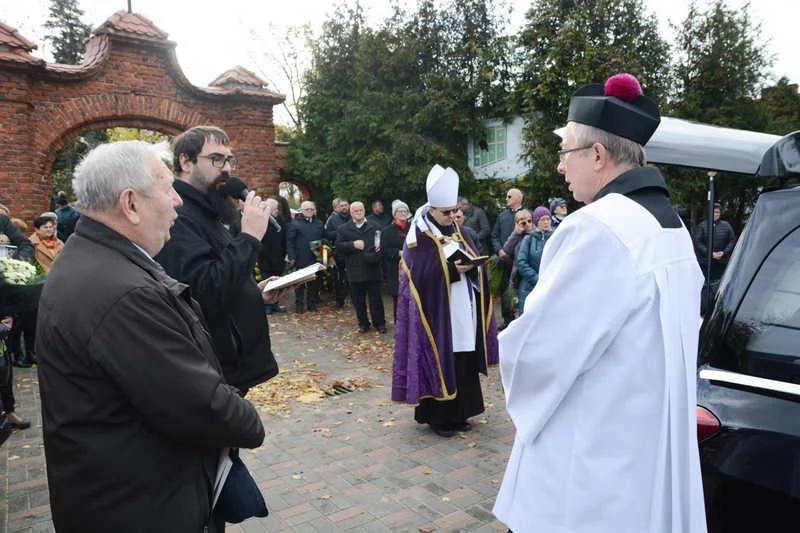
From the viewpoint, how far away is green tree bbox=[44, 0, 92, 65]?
101 feet

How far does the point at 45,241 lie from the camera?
8016mm

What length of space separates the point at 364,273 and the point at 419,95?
16.2ft

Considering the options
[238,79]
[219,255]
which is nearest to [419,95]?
[238,79]

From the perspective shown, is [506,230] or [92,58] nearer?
[506,230]

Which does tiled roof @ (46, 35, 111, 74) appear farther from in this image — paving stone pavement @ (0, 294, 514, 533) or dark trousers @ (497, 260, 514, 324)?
dark trousers @ (497, 260, 514, 324)

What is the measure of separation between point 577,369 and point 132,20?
12986 millimetres

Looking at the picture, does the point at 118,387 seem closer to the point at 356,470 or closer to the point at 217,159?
the point at 217,159

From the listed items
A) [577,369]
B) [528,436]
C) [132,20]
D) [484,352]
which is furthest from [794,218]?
[132,20]

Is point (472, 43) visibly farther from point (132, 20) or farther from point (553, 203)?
point (132, 20)

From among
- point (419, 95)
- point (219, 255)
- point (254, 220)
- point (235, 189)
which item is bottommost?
point (219, 255)

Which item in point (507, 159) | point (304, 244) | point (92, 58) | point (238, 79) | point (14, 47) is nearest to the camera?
point (14, 47)

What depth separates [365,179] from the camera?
12.4 m

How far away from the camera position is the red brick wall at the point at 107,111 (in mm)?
10469

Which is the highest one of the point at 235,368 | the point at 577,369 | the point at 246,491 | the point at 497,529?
the point at 577,369
